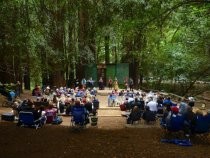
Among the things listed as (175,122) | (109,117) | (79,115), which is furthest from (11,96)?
(175,122)

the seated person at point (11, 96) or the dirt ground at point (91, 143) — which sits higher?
the seated person at point (11, 96)

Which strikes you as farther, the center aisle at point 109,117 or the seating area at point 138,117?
the center aisle at point 109,117

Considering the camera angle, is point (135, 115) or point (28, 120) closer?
point (28, 120)

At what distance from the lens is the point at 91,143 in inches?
478

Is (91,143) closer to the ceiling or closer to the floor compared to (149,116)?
closer to the floor

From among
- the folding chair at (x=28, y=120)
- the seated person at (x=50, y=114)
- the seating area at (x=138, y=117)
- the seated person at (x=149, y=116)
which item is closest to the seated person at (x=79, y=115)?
the seating area at (x=138, y=117)

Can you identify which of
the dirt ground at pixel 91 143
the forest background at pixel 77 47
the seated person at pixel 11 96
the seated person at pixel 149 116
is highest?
the forest background at pixel 77 47

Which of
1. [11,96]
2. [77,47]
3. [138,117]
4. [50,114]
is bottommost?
[138,117]

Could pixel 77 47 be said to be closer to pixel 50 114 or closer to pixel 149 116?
pixel 50 114

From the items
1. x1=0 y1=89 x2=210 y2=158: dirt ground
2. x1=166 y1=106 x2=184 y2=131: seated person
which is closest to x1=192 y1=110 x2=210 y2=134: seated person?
x1=0 y1=89 x2=210 y2=158: dirt ground

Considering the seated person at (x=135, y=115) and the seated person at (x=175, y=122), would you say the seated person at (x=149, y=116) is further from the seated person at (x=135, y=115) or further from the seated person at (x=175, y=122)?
the seated person at (x=175, y=122)

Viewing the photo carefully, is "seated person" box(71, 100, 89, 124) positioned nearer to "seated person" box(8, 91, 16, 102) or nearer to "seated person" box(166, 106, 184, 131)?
"seated person" box(166, 106, 184, 131)

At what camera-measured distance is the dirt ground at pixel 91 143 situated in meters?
10.8

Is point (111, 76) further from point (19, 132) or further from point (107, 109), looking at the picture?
point (19, 132)
